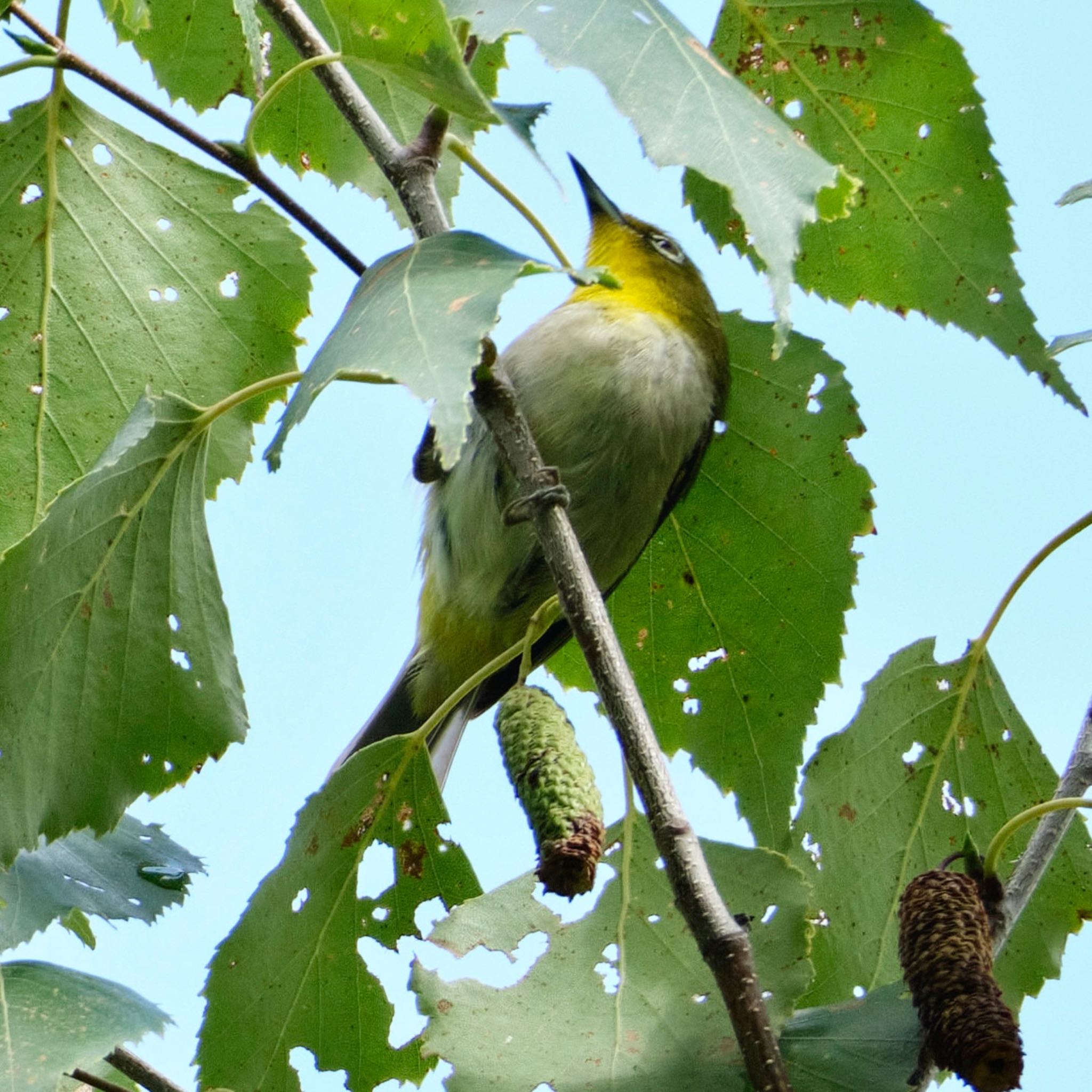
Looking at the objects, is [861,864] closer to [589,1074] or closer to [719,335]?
[589,1074]

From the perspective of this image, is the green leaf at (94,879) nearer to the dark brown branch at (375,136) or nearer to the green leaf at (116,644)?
the green leaf at (116,644)

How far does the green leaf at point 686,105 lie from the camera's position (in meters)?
1.41

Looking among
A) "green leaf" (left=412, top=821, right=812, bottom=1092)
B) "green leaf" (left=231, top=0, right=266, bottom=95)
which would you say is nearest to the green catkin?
"green leaf" (left=412, top=821, right=812, bottom=1092)

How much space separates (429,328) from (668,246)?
2138 mm

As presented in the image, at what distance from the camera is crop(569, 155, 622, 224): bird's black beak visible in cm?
348

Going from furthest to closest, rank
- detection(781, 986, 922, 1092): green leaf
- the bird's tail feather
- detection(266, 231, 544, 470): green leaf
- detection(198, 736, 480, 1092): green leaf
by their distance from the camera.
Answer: the bird's tail feather < detection(198, 736, 480, 1092): green leaf < detection(781, 986, 922, 1092): green leaf < detection(266, 231, 544, 470): green leaf

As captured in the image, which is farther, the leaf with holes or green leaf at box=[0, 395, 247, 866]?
the leaf with holes

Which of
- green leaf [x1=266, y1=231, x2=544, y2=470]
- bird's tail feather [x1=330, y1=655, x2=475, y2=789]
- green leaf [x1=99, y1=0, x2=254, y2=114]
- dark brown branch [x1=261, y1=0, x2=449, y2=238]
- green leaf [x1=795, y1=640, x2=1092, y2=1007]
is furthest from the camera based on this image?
bird's tail feather [x1=330, y1=655, x2=475, y2=789]

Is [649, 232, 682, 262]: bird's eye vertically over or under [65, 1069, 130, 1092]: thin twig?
over

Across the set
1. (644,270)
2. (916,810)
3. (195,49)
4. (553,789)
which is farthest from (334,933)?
(644,270)

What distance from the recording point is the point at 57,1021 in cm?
185

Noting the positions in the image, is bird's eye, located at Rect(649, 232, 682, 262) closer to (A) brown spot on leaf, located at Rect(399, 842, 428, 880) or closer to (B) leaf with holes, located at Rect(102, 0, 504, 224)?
(B) leaf with holes, located at Rect(102, 0, 504, 224)

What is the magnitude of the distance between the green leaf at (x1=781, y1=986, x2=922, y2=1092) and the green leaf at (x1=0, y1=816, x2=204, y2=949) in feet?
3.43

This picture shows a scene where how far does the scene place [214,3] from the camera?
2525mm
